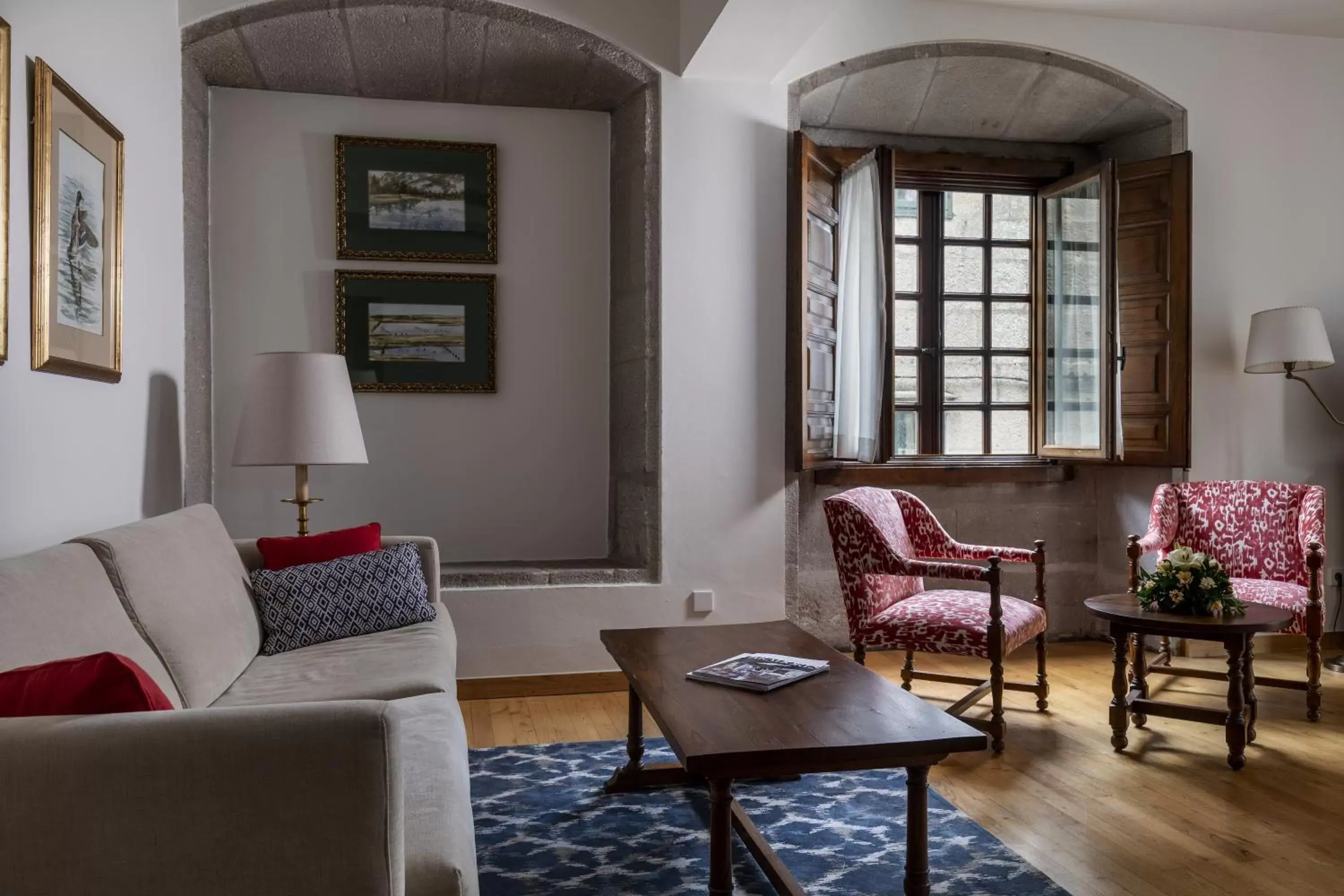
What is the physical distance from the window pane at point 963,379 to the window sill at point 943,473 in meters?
0.34

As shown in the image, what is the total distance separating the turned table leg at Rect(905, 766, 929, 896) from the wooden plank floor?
509 mm

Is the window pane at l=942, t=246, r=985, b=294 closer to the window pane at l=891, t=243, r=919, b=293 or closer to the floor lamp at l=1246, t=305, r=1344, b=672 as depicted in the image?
the window pane at l=891, t=243, r=919, b=293

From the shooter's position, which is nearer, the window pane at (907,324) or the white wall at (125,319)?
the white wall at (125,319)

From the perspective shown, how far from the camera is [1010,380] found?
543 centimetres

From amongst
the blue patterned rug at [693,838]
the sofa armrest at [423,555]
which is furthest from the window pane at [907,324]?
the sofa armrest at [423,555]

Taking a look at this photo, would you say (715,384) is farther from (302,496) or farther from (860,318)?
(302,496)

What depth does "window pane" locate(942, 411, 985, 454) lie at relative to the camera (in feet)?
17.6

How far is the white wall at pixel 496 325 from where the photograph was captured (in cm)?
446

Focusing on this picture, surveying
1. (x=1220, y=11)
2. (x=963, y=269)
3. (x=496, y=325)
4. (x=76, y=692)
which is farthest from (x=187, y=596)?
(x=1220, y=11)

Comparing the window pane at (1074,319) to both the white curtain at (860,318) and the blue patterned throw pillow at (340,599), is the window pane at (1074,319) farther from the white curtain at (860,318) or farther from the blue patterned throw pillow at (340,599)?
the blue patterned throw pillow at (340,599)

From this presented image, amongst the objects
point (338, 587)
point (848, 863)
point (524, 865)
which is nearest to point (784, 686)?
point (848, 863)

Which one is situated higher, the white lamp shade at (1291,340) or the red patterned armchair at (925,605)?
the white lamp shade at (1291,340)

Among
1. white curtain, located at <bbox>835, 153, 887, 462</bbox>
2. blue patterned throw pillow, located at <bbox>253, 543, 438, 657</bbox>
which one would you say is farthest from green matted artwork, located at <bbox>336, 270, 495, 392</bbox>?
white curtain, located at <bbox>835, 153, 887, 462</bbox>

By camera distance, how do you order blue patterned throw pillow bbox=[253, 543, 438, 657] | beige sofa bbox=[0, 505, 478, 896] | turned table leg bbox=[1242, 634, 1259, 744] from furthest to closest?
turned table leg bbox=[1242, 634, 1259, 744]
blue patterned throw pillow bbox=[253, 543, 438, 657]
beige sofa bbox=[0, 505, 478, 896]
